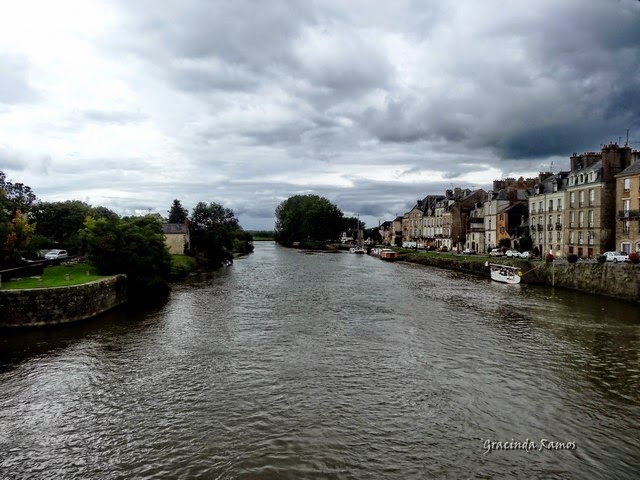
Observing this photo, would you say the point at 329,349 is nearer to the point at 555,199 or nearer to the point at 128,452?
the point at 128,452

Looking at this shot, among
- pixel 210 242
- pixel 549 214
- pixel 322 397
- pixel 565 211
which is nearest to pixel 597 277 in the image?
pixel 565 211

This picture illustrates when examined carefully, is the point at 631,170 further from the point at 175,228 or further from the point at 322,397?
the point at 175,228

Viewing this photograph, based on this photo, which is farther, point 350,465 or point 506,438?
point 506,438

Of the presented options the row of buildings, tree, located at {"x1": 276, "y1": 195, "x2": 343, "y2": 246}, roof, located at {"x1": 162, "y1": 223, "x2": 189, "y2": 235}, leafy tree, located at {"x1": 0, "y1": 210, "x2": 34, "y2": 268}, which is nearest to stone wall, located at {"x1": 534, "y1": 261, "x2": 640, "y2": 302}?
the row of buildings

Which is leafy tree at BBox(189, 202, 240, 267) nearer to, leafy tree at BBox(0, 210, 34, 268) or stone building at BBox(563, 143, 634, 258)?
leafy tree at BBox(0, 210, 34, 268)

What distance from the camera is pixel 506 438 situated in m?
12.8

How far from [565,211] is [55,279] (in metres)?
58.8

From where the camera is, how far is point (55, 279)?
3038cm

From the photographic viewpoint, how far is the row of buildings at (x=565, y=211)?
153ft

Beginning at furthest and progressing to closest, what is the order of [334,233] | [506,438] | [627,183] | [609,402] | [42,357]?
[334,233] → [627,183] → [42,357] → [609,402] → [506,438]

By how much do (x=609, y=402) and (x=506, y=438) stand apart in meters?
5.26

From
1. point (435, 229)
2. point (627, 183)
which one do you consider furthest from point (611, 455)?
point (435, 229)

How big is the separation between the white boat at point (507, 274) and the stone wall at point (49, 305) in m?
39.9

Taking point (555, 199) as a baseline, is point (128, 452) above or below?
below
